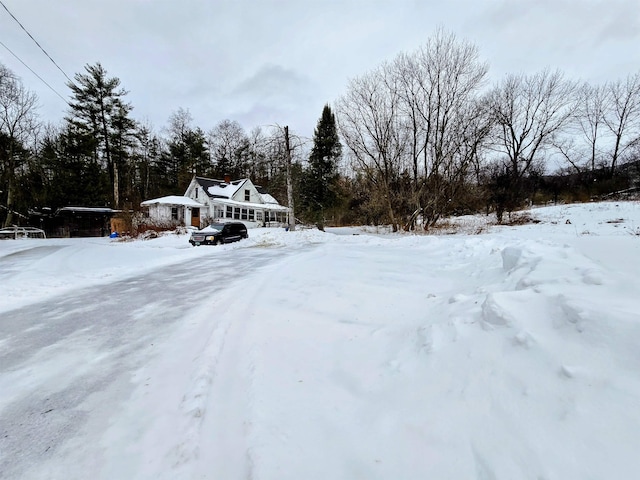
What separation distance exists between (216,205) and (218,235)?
48.1 ft

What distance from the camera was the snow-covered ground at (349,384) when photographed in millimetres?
1733

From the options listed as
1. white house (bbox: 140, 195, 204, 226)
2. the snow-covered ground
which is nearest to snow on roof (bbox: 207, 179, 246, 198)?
white house (bbox: 140, 195, 204, 226)

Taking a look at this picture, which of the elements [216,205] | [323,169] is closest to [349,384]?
[216,205]

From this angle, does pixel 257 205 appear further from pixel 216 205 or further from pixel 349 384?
pixel 349 384

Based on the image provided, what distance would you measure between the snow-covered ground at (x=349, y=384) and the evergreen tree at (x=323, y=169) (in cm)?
2965

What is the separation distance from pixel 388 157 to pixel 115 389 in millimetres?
19235

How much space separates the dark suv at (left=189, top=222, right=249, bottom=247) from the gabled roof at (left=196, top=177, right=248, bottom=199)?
14.0 meters

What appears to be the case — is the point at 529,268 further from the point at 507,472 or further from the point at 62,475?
the point at 62,475

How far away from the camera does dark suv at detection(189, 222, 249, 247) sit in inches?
621

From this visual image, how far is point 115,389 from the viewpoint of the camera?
2729mm

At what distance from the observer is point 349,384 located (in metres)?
2.64

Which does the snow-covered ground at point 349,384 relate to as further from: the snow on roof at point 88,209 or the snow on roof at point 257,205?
the snow on roof at point 88,209

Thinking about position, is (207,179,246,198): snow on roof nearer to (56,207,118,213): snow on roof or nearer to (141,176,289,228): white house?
(141,176,289,228): white house

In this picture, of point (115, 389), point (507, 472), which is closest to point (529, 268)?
point (507, 472)
